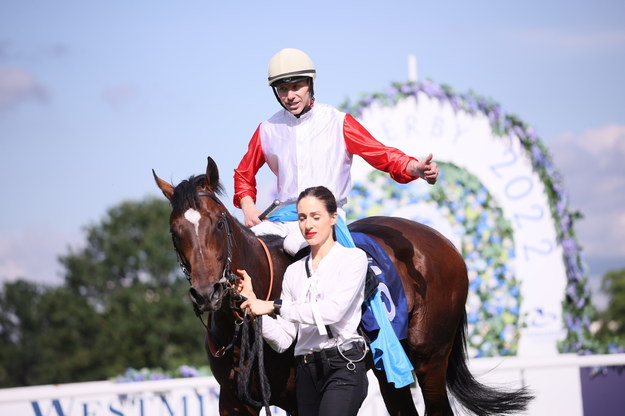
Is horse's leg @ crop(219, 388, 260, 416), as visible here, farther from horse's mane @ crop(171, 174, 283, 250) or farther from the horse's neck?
horse's mane @ crop(171, 174, 283, 250)

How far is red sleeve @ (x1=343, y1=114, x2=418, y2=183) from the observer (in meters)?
4.14

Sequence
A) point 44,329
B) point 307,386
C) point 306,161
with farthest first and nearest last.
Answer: point 44,329, point 306,161, point 307,386

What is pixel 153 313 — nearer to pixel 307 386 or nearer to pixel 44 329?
pixel 44 329

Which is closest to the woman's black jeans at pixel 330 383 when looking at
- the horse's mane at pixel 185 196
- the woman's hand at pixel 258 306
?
the woman's hand at pixel 258 306

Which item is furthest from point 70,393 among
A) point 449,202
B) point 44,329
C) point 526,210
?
point 44,329

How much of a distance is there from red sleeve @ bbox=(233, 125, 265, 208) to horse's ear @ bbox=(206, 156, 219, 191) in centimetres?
70

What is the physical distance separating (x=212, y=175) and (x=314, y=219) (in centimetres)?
61

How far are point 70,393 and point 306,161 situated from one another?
2.51 m

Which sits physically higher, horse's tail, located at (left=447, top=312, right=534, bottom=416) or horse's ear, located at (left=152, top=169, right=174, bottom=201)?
horse's ear, located at (left=152, top=169, right=174, bottom=201)

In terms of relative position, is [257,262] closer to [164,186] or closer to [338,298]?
[164,186]

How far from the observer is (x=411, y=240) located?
471cm

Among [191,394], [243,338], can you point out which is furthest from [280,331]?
[191,394]

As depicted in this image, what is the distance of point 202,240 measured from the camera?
3.45 meters

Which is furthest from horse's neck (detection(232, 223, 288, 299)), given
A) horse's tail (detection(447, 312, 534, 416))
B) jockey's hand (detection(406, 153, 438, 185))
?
horse's tail (detection(447, 312, 534, 416))
